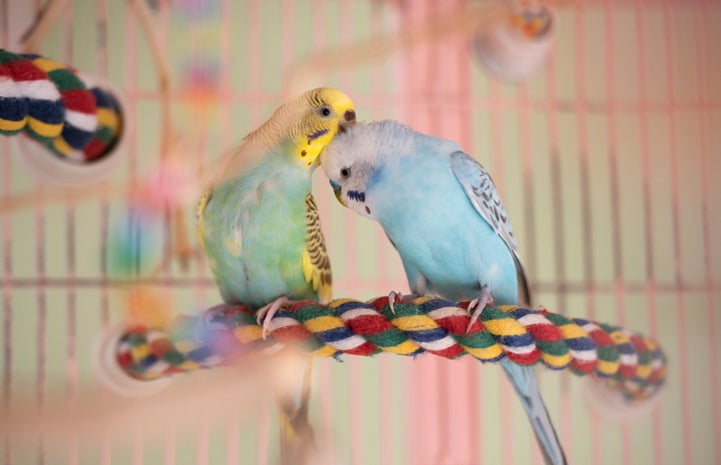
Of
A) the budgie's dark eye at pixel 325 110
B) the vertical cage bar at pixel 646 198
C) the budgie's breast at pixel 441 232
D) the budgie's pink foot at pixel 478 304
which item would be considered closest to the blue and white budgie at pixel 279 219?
the budgie's dark eye at pixel 325 110

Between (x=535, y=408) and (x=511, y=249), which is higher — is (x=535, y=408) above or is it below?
below

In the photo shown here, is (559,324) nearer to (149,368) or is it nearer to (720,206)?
(149,368)

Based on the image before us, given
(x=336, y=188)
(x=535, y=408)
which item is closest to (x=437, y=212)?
(x=336, y=188)

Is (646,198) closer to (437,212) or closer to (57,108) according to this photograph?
(437,212)

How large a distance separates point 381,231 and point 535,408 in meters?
0.44

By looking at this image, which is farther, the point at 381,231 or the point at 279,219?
the point at 381,231

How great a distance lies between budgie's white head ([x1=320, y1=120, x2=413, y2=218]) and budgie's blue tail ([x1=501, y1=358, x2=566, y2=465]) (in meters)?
0.33

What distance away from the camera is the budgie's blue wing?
779mm

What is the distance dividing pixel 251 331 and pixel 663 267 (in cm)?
114

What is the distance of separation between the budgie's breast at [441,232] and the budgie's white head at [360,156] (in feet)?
0.06

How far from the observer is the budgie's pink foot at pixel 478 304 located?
0.67 metres

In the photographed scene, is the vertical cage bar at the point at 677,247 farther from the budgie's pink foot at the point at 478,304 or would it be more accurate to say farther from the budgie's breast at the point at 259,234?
the budgie's breast at the point at 259,234

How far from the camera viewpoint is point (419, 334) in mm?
663

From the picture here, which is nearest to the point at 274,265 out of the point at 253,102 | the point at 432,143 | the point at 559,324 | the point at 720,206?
the point at 432,143
